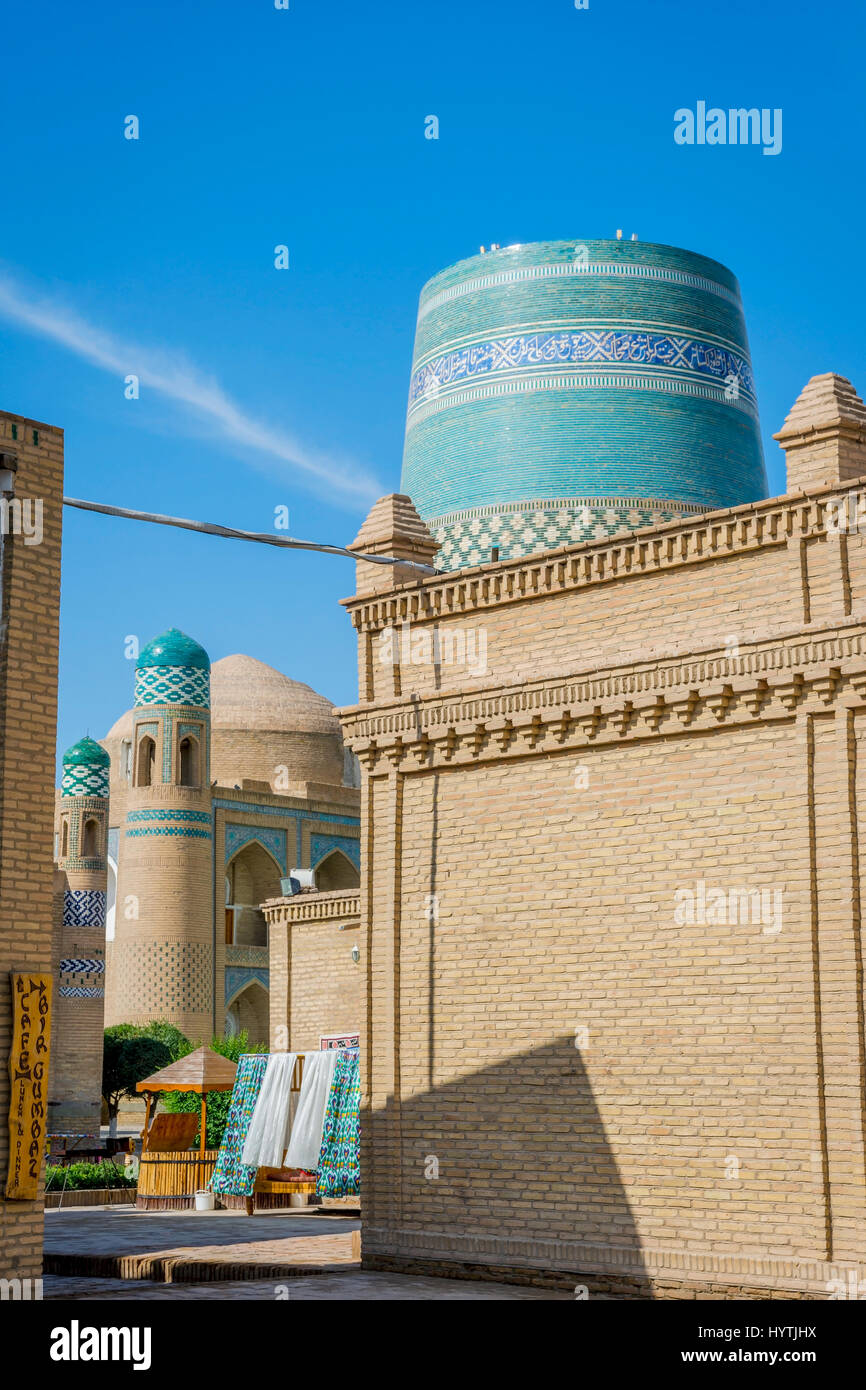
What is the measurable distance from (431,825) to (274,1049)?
30.8 feet

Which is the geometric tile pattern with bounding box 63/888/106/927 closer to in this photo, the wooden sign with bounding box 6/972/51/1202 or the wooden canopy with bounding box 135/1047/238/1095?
the wooden canopy with bounding box 135/1047/238/1095

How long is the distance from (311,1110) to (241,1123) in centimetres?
106

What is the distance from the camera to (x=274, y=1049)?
19.3 meters

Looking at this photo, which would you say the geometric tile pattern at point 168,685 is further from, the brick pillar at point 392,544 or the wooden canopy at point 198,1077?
the brick pillar at point 392,544

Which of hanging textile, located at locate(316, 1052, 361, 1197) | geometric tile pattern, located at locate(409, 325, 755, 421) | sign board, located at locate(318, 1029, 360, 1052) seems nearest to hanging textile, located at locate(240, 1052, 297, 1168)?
hanging textile, located at locate(316, 1052, 361, 1197)

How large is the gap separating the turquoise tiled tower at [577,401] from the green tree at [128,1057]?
1537 centimetres

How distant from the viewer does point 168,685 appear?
31.3m

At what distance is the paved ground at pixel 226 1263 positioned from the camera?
949 centimetres

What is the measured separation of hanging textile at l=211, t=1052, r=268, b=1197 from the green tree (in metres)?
12.7

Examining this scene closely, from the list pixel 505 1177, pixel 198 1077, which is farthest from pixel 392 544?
pixel 198 1077

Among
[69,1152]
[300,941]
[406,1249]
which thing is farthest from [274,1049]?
[406,1249]

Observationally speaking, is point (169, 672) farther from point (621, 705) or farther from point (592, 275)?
point (621, 705)

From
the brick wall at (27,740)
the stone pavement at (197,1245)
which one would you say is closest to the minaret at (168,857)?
the stone pavement at (197,1245)
